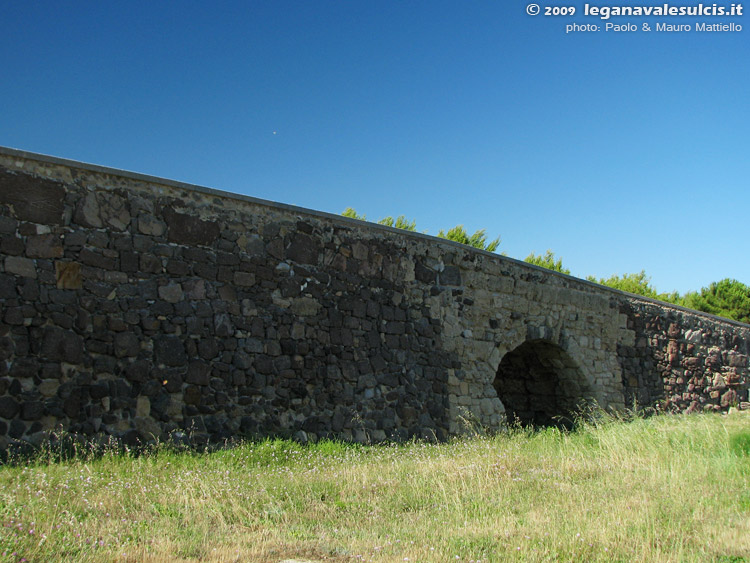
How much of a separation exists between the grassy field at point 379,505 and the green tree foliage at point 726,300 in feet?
67.7

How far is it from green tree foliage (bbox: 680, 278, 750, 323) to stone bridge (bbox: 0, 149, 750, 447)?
675 inches

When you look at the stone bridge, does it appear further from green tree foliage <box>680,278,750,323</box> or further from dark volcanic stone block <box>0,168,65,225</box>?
green tree foliage <box>680,278,750,323</box>

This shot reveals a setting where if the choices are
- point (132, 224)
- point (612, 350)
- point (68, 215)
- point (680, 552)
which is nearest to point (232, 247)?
point (132, 224)

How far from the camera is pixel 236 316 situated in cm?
822

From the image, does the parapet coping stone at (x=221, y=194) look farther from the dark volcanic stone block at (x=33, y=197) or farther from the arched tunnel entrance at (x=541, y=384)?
the arched tunnel entrance at (x=541, y=384)

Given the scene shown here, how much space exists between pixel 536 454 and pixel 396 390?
7.61ft

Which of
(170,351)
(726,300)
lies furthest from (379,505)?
(726,300)

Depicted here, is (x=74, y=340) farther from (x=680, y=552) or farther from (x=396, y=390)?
(x=680, y=552)

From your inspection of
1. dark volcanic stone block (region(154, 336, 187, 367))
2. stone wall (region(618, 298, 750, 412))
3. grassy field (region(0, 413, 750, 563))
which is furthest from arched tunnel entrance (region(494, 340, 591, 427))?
dark volcanic stone block (region(154, 336, 187, 367))

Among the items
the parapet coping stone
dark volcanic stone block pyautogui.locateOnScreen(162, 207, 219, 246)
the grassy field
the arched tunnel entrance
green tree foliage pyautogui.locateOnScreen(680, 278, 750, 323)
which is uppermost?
green tree foliage pyautogui.locateOnScreen(680, 278, 750, 323)

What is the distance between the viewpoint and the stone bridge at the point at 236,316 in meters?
6.90

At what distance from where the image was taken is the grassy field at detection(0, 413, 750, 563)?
14.0ft

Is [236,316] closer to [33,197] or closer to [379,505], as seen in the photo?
[33,197]

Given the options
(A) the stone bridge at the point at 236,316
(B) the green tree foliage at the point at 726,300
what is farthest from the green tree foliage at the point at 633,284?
(A) the stone bridge at the point at 236,316
